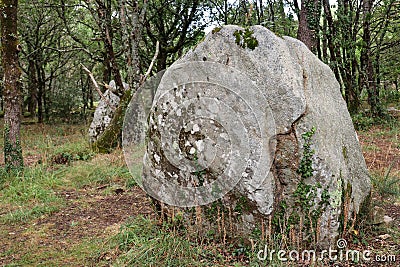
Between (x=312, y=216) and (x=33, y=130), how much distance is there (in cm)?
1422

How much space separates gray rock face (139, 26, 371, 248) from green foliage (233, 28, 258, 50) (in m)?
0.01

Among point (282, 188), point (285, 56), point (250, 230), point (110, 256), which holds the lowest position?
point (110, 256)

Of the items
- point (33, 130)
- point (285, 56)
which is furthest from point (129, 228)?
point (33, 130)

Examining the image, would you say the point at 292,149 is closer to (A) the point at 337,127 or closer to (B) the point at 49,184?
(A) the point at 337,127

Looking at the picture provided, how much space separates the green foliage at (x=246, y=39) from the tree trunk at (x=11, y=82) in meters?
5.03

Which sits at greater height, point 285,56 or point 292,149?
point 285,56

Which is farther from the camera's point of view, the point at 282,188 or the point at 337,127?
the point at 337,127

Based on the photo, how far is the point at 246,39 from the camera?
3.89m

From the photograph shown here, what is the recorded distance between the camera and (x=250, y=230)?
3.68 m

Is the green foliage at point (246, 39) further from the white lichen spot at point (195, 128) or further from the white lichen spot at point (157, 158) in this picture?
the white lichen spot at point (157, 158)

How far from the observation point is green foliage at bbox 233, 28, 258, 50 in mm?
3855

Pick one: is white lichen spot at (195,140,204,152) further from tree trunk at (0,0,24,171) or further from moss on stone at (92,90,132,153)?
moss on stone at (92,90,132,153)

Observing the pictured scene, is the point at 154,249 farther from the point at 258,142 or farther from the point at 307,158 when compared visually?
the point at 307,158

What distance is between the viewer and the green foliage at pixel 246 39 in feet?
12.6
